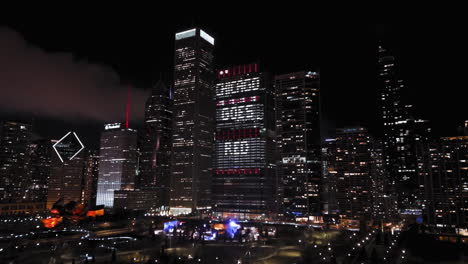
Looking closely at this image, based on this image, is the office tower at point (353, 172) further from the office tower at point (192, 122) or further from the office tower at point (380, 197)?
the office tower at point (192, 122)

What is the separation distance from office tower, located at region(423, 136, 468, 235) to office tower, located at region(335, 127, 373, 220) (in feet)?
83.3

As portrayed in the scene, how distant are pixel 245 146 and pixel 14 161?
110m

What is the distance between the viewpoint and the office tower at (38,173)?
18362cm

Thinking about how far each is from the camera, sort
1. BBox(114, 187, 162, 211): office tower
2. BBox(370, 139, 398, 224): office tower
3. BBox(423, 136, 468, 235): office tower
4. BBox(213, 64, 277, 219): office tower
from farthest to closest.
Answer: BBox(114, 187, 162, 211): office tower, BBox(213, 64, 277, 219): office tower, BBox(370, 139, 398, 224): office tower, BBox(423, 136, 468, 235): office tower

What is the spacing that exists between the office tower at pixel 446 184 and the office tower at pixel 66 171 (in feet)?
551

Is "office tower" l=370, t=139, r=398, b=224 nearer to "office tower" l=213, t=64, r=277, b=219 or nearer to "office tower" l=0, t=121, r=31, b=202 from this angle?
"office tower" l=213, t=64, r=277, b=219

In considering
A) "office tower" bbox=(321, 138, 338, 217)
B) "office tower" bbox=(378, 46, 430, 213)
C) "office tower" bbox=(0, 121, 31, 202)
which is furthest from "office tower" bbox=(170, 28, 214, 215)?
"office tower" bbox=(378, 46, 430, 213)

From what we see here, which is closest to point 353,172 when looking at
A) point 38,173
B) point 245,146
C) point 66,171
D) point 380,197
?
point 380,197

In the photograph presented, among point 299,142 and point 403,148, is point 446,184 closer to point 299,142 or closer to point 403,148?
point 299,142

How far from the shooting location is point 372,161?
149m

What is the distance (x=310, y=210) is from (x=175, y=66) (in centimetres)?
10153

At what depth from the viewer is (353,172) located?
5802 inches

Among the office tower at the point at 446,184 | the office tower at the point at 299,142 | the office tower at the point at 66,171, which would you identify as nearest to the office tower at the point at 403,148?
the office tower at the point at 299,142

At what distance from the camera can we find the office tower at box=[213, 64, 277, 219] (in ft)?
523
